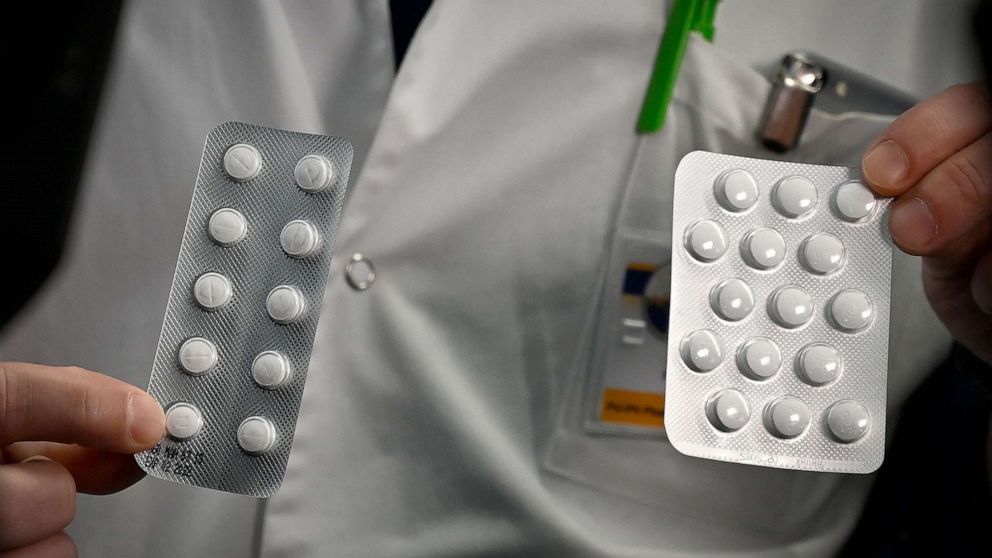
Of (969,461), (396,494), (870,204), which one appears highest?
(870,204)

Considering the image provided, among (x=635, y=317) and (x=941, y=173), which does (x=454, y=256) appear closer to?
(x=635, y=317)

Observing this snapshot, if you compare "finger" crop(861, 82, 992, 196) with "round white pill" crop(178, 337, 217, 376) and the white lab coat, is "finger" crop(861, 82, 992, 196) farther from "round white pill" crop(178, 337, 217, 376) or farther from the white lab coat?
"round white pill" crop(178, 337, 217, 376)

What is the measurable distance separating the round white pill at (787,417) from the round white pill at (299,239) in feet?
0.67

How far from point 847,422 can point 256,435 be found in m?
0.25

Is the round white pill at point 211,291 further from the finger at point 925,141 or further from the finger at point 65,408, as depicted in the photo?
the finger at point 925,141

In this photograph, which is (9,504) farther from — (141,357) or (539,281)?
(539,281)

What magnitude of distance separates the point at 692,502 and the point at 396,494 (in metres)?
0.18

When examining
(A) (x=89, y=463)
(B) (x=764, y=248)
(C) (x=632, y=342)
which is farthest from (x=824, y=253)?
(A) (x=89, y=463)

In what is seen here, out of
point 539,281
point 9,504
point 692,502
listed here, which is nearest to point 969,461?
point 692,502

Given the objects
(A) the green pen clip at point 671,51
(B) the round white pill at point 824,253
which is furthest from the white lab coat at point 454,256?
(B) the round white pill at point 824,253

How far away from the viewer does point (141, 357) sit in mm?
403

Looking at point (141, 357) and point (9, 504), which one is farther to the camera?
point (141, 357)

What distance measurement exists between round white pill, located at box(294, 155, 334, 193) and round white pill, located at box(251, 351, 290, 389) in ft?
0.24

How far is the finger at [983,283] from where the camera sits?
323mm
